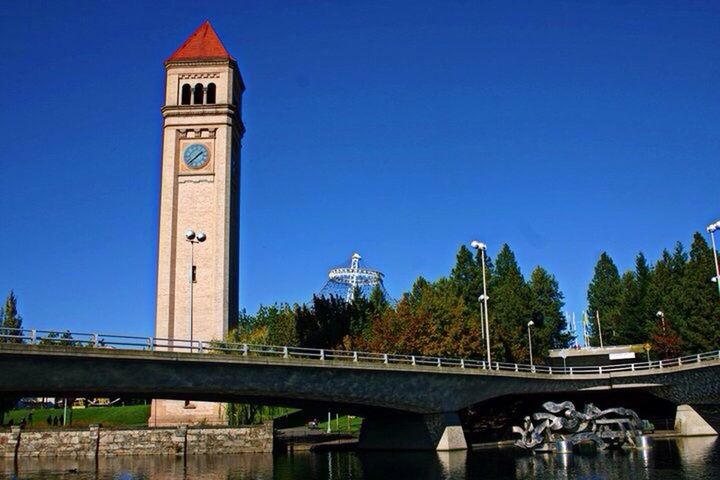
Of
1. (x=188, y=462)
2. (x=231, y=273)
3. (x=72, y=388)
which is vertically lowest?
(x=188, y=462)

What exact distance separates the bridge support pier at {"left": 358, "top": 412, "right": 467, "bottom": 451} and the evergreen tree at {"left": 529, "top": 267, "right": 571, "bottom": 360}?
35315mm

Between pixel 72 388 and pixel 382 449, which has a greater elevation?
pixel 72 388

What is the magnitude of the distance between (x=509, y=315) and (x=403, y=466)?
156ft

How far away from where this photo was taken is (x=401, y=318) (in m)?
70.3

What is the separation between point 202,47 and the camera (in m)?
73.2

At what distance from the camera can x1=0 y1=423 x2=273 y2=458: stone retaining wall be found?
2095 inches

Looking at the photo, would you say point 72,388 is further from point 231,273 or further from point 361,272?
point 361,272

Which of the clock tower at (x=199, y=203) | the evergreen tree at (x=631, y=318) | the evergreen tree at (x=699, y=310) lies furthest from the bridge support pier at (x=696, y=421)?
the clock tower at (x=199, y=203)

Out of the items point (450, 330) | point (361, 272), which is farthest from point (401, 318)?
point (361, 272)

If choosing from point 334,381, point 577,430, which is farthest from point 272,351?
point 577,430

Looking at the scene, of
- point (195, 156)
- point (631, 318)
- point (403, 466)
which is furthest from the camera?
point (631, 318)

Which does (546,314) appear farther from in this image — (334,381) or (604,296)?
(334,381)

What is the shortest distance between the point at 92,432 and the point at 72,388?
20.3 meters

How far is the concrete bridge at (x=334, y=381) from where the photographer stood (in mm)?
34875
